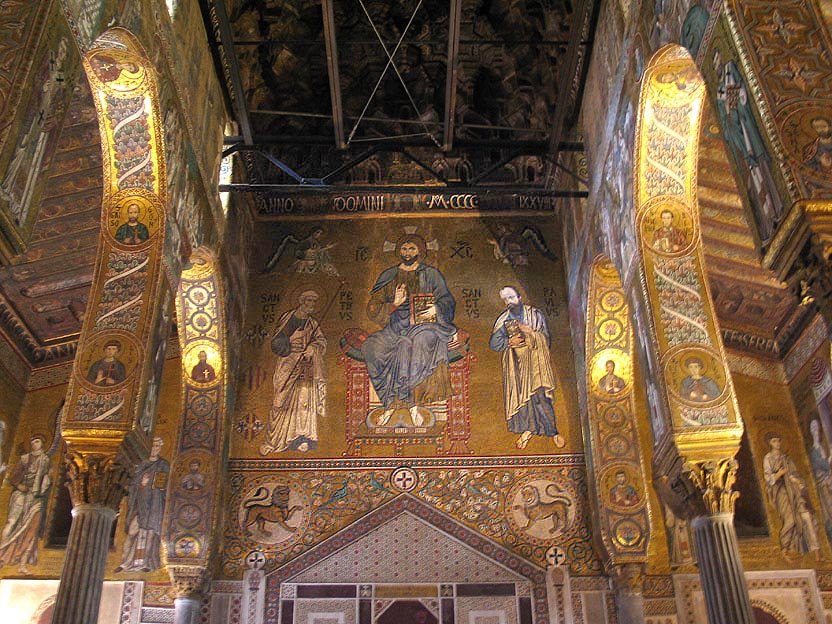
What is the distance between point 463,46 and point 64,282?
697cm

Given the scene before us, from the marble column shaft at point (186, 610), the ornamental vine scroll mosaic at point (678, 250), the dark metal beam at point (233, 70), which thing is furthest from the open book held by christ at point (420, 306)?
the ornamental vine scroll mosaic at point (678, 250)

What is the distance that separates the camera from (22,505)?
12.2 metres

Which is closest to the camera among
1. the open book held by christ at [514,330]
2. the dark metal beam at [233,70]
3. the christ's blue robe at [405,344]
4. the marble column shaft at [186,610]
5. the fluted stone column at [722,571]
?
→ the fluted stone column at [722,571]

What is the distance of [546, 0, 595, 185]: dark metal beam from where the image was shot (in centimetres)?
1045

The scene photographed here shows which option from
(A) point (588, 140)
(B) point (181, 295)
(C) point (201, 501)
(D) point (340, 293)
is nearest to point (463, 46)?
(A) point (588, 140)

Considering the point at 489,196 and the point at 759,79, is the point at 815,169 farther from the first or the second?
the point at 489,196

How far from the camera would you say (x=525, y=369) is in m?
13.1

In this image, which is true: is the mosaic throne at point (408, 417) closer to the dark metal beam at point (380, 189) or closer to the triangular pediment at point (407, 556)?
the triangular pediment at point (407, 556)

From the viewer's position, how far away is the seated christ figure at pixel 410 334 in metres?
13.0

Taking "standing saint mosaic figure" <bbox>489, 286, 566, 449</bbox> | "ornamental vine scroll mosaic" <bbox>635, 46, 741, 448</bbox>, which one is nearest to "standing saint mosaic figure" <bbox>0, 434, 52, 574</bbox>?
"standing saint mosaic figure" <bbox>489, 286, 566, 449</bbox>

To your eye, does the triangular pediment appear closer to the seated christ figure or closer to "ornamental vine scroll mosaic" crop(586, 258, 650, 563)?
"ornamental vine scroll mosaic" crop(586, 258, 650, 563)

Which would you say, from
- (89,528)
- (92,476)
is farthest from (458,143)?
(89,528)

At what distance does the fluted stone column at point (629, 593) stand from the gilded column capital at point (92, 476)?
6418 millimetres

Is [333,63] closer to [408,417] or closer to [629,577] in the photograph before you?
[408,417]
